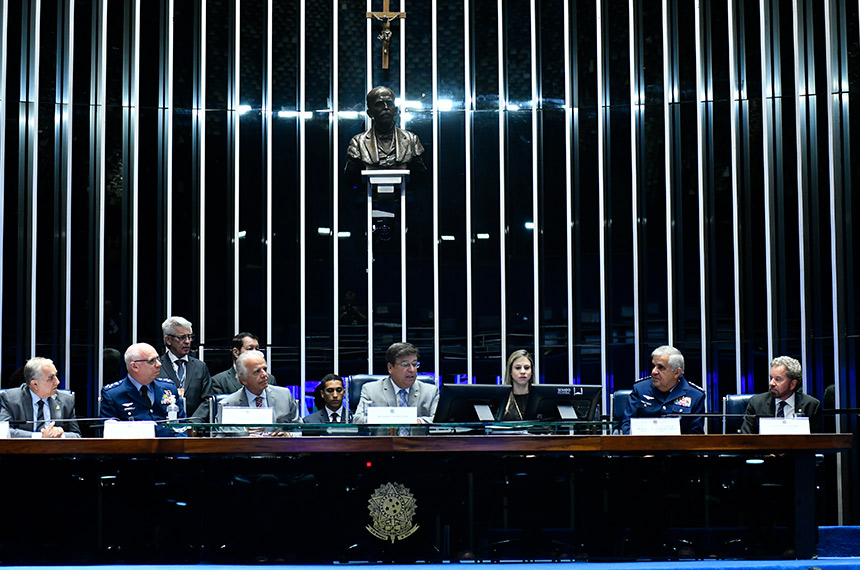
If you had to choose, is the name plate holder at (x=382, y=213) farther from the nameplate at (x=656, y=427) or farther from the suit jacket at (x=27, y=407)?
the nameplate at (x=656, y=427)

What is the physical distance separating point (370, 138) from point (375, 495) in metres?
3.61

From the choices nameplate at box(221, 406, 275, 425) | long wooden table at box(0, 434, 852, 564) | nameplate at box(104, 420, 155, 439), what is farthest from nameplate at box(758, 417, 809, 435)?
nameplate at box(104, 420, 155, 439)

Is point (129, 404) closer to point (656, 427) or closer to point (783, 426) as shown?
point (656, 427)

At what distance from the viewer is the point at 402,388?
5742 mm

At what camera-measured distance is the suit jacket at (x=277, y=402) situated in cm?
553

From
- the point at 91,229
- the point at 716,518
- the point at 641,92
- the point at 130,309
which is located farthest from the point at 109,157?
the point at 716,518

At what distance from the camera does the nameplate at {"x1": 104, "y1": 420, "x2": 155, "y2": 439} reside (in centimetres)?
468

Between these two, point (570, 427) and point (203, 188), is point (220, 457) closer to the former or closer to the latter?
point (570, 427)

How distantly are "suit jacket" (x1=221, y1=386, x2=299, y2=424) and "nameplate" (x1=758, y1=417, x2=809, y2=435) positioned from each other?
7.25 feet

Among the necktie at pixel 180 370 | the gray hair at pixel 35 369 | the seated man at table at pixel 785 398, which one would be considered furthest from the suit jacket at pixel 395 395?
the seated man at table at pixel 785 398

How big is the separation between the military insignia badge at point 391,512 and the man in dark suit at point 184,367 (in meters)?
2.08

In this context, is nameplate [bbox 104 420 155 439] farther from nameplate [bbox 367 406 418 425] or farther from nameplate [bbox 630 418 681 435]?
nameplate [bbox 630 418 681 435]

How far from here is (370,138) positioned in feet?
25.5

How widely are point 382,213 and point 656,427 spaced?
11.6 ft
